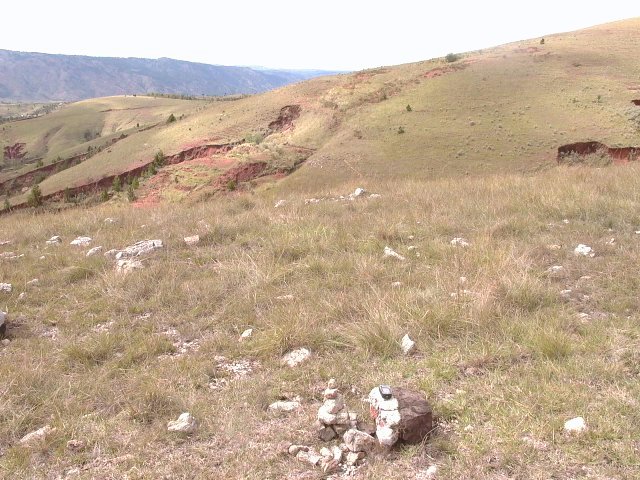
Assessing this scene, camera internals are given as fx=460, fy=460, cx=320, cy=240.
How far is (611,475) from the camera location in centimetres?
209

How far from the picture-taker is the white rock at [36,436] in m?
2.57

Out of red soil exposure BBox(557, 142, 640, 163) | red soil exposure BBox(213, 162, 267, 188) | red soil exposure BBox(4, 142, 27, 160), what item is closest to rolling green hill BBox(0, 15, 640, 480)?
red soil exposure BBox(557, 142, 640, 163)

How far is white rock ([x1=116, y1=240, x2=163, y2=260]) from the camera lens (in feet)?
20.1

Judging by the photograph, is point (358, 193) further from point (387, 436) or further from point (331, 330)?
point (387, 436)

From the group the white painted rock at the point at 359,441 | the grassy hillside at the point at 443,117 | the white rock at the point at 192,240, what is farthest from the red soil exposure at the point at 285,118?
the white painted rock at the point at 359,441

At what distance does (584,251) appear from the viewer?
514 centimetres

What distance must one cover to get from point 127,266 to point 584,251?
17.3 ft

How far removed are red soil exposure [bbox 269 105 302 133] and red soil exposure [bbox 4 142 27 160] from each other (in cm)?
9962

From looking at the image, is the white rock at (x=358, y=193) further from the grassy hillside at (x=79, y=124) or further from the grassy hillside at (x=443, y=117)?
the grassy hillside at (x=79, y=124)

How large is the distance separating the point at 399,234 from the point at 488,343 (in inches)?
123

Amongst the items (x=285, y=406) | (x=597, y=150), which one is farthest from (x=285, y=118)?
(x=285, y=406)

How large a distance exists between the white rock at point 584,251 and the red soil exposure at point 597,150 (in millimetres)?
15524

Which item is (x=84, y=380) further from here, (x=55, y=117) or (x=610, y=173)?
(x=55, y=117)

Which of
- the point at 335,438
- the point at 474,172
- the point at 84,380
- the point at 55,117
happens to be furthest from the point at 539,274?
the point at 55,117
